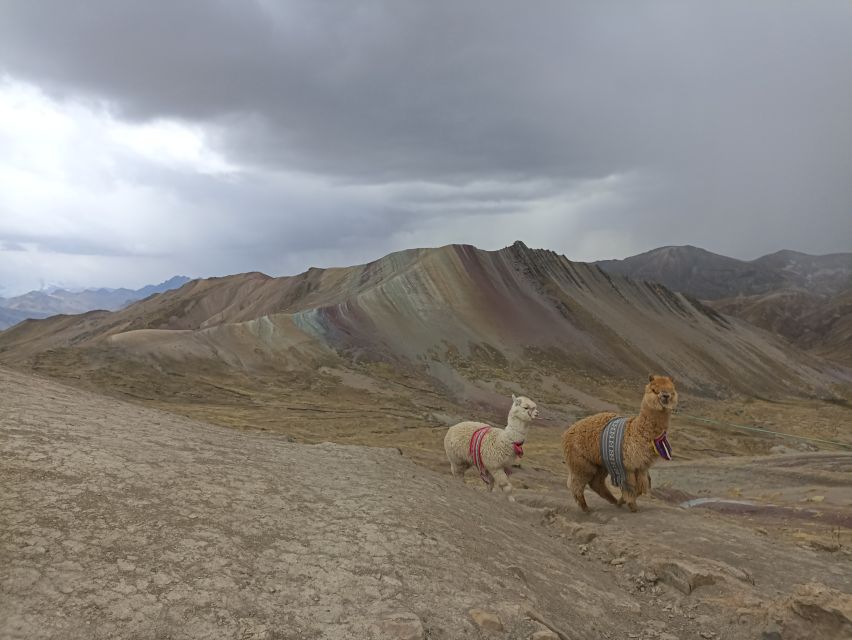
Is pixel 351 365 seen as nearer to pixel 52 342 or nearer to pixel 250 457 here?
pixel 250 457

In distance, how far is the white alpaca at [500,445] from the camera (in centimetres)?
1027

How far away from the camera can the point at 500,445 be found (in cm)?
1053

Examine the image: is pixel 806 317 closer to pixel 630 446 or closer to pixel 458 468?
pixel 458 468

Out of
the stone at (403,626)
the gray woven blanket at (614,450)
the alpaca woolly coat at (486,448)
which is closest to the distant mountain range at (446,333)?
the alpaca woolly coat at (486,448)

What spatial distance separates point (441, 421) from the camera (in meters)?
30.9

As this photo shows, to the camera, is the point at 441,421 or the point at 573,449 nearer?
the point at 573,449

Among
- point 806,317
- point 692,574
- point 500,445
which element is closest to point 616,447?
point 500,445

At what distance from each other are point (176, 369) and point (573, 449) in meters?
31.9

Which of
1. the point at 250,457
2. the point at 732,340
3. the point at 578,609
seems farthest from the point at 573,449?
the point at 732,340

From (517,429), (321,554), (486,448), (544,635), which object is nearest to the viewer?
(544,635)

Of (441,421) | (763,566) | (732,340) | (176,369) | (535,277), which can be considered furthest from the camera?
(732,340)

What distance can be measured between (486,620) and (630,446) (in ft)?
18.1

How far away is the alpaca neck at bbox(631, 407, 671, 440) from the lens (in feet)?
28.5

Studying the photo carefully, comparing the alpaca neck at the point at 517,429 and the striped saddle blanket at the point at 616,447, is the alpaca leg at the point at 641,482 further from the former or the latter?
the alpaca neck at the point at 517,429
